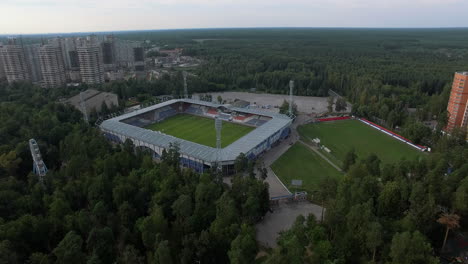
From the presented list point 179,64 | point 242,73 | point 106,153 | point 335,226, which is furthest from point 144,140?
point 179,64

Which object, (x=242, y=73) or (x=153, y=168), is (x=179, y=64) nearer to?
(x=242, y=73)

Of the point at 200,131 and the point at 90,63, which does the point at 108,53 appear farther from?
the point at 200,131

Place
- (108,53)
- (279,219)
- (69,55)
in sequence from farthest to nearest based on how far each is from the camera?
(108,53), (69,55), (279,219)

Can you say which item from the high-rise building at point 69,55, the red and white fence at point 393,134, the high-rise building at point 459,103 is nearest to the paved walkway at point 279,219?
the red and white fence at point 393,134

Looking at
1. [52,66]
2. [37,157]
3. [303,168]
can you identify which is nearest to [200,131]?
[303,168]

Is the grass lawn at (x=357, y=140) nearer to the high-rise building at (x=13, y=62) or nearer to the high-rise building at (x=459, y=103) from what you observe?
the high-rise building at (x=459, y=103)

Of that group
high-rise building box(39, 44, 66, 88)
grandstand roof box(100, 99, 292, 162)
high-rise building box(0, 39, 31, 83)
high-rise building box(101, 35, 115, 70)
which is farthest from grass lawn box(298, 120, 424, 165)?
high-rise building box(101, 35, 115, 70)
